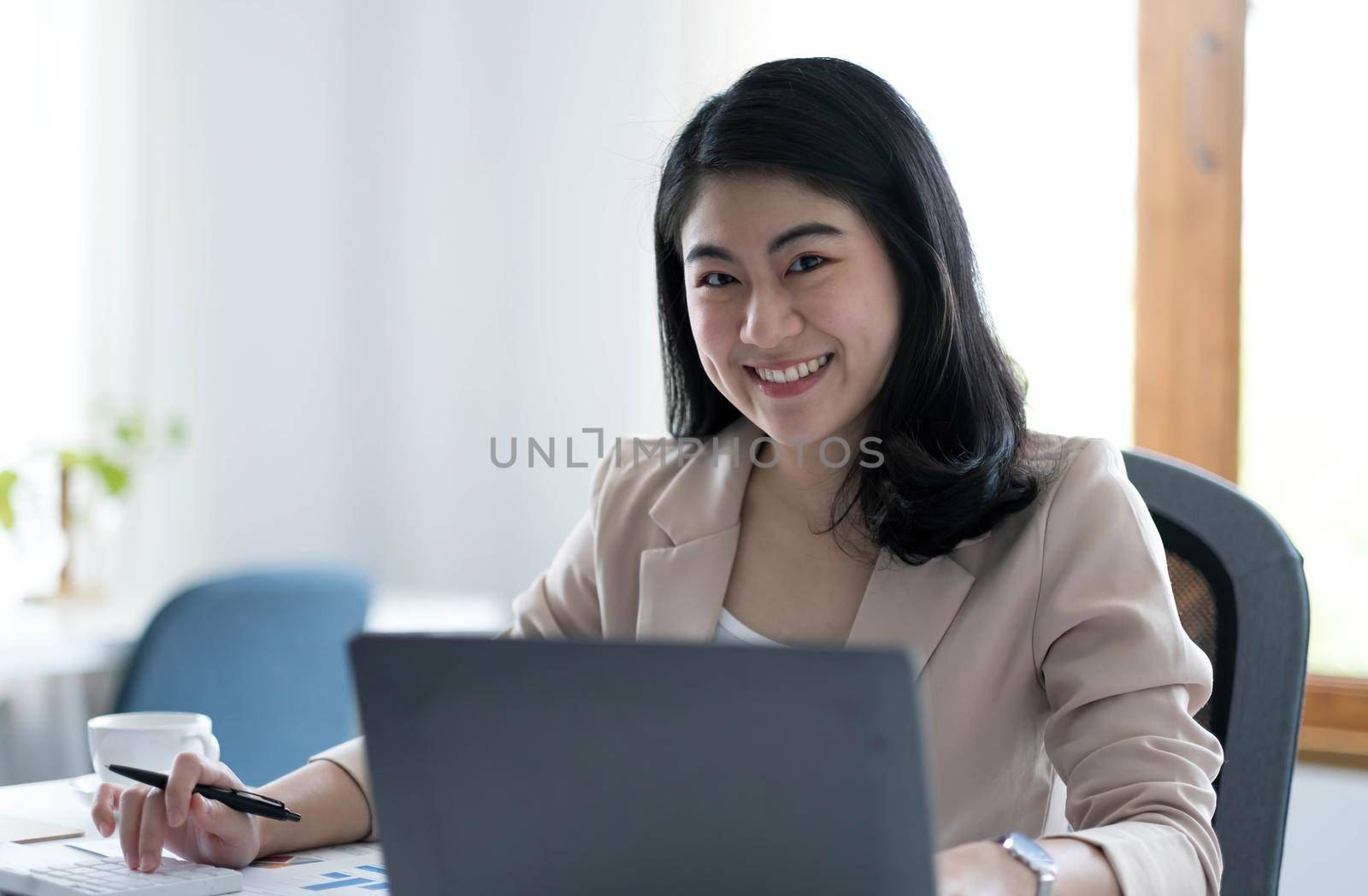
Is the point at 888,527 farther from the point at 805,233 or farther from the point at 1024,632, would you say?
the point at 805,233

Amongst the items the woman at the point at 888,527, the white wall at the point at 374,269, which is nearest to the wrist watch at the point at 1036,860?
the woman at the point at 888,527

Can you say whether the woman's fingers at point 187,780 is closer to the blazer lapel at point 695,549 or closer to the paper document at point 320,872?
the paper document at point 320,872

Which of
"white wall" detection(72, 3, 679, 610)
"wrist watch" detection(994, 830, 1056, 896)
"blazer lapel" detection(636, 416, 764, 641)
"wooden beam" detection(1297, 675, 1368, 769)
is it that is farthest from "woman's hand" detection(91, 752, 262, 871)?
"white wall" detection(72, 3, 679, 610)

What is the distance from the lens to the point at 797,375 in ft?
3.92

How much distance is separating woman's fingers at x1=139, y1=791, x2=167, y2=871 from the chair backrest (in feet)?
3.21

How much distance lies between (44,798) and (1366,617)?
1.82 metres

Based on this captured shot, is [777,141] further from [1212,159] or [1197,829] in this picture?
[1212,159]

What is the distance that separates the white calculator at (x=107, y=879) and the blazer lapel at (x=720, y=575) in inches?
16.6

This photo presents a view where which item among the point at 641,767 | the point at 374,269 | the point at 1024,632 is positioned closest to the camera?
the point at 641,767

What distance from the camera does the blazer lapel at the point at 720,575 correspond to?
113cm

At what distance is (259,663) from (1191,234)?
62.6 inches

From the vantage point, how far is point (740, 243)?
45.4 inches

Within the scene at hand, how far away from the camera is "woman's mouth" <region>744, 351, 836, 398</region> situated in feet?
3.90

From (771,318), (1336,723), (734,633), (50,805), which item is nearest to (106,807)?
(50,805)
